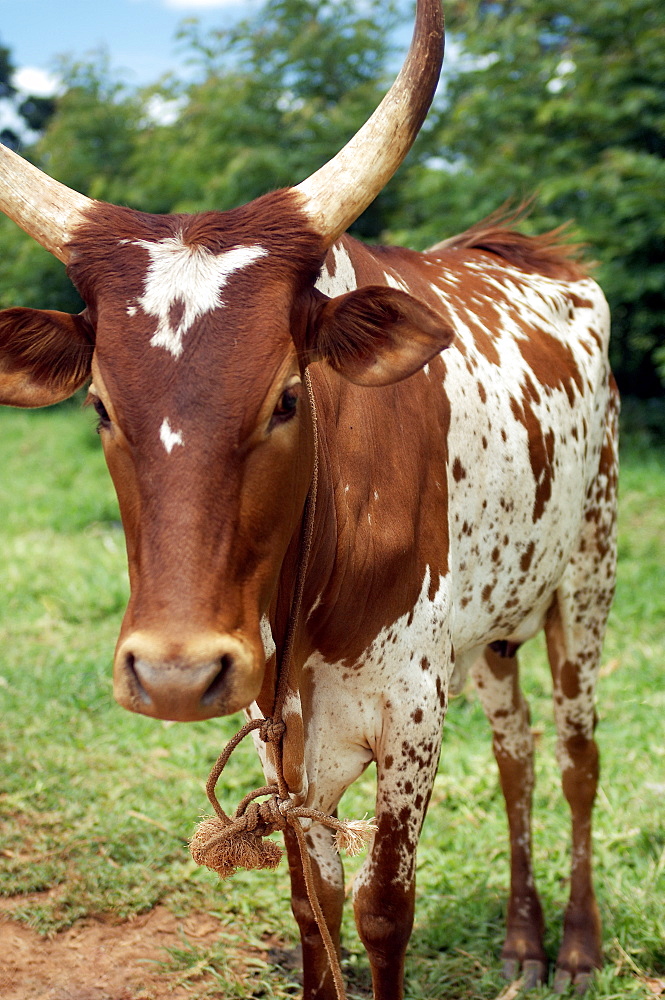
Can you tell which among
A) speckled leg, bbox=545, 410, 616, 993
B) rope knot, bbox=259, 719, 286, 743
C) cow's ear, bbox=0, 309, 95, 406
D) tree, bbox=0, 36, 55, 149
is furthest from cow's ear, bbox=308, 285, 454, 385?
tree, bbox=0, 36, 55, 149

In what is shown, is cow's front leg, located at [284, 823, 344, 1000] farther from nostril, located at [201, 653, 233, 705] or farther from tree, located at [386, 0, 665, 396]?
tree, located at [386, 0, 665, 396]

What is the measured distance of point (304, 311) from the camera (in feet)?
6.43

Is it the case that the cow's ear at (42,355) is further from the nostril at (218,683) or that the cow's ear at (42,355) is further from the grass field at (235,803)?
the grass field at (235,803)

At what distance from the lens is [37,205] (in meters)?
2.00

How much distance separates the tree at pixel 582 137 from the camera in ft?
25.6

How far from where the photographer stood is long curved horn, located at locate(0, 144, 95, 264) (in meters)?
1.97

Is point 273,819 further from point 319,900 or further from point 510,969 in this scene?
point 510,969

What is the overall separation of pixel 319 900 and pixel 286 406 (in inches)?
58.8

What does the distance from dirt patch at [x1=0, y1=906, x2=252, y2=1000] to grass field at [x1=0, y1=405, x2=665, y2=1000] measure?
0.15ft

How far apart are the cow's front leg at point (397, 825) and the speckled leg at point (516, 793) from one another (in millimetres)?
950

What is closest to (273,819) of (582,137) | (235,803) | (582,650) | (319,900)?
(319,900)

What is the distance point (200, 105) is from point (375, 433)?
1055 cm

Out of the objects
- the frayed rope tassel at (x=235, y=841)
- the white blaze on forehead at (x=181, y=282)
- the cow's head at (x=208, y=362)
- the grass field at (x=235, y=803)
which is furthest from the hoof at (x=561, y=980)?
the white blaze on forehead at (x=181, y=282)

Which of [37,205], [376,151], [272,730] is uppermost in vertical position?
[376,151]
